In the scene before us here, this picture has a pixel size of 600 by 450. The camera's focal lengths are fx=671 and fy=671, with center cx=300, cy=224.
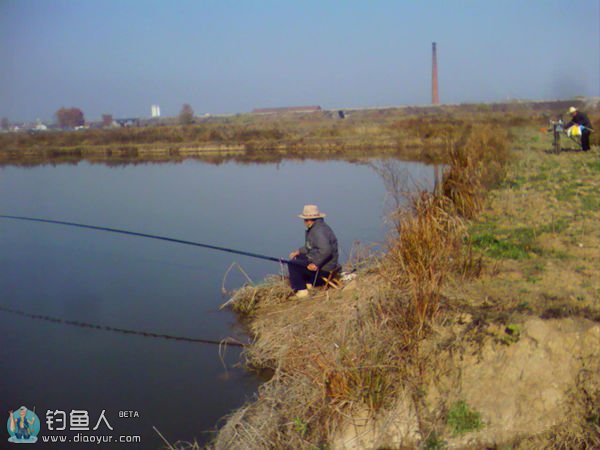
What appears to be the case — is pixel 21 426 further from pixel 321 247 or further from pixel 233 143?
pixel 233 143

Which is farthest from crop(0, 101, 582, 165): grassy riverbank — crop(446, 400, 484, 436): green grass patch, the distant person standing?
crop(446, 400, 484, 436): green grass patch

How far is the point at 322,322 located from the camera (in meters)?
5.81

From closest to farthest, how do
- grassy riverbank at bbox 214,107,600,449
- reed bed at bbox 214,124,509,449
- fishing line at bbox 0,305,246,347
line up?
1. grassy riverbank at bbox 214,107,600,449
2. reed bed at bbox 214,124,509,449
3. fishing line at bbox 0,305,246,347

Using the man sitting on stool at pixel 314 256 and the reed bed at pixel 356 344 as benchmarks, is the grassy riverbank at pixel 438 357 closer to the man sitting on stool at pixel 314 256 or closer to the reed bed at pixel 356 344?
the reed bed at pixel 356 344

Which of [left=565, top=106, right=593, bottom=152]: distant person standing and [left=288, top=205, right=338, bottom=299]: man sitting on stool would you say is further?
[left=565, top=106, right=593, bottom=152]: distant person standing

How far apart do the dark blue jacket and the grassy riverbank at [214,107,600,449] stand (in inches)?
28.9

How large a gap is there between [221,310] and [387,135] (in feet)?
89.9

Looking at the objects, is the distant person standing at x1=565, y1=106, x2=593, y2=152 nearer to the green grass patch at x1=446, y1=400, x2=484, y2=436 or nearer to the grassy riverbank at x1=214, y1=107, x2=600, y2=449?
the grassy riverbank at x1=214, y1=107, x2=600, y2=449

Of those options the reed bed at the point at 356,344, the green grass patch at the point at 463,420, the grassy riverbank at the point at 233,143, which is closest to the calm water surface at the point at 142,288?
the reed bed at the point at 356,344

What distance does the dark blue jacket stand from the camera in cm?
680

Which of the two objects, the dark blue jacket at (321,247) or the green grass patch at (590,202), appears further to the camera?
the green grass patch at (590,202)

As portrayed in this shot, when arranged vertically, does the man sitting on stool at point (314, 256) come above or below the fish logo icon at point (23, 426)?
above

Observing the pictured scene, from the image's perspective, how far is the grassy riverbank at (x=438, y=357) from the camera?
13.9 feet

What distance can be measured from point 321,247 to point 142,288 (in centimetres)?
303
